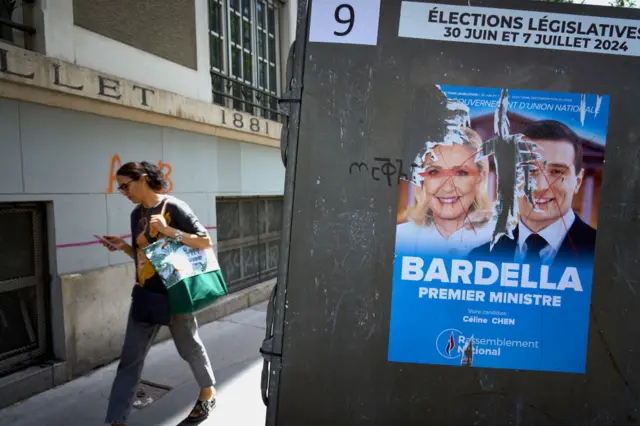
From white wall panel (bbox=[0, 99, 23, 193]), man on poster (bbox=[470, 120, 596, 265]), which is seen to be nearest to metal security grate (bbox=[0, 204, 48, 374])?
white wall panel (bbox=[0, 99, 23, 193])

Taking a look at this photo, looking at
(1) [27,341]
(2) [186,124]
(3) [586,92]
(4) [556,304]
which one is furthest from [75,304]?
(3) [586,92]

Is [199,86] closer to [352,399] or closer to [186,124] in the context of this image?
→ [186,124]

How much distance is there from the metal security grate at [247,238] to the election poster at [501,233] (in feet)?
15.6

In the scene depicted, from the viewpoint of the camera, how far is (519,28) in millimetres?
1361

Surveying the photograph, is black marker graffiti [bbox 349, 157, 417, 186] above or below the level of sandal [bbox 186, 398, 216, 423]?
above

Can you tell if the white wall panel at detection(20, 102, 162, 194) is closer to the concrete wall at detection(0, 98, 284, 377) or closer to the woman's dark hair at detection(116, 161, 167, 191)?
the concrete wall at detection(0, 98, 284, 377)

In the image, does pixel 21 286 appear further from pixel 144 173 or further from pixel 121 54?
pixel 121 54

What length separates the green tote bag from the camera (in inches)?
102

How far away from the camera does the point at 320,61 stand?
140 centimetres

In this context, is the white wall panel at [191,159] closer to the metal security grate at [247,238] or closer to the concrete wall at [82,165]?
the concrete wall at [82,165]

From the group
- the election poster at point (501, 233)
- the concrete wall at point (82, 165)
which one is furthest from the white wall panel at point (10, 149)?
the election poster at point (501, 233)

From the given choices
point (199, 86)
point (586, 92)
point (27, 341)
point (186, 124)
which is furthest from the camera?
point (199, 86)

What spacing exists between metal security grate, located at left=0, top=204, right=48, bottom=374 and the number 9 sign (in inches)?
127

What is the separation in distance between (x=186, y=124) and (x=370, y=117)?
3935 millimetres
